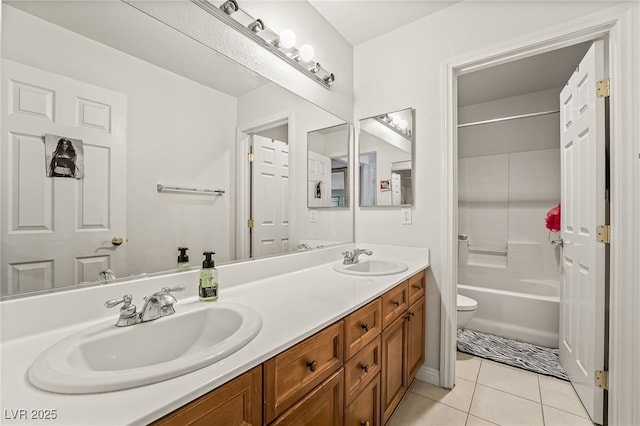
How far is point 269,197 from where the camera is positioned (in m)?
1.51

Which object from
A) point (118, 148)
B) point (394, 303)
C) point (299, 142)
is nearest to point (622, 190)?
point (394, 303)

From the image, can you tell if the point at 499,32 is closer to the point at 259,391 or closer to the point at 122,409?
the point at 259,391

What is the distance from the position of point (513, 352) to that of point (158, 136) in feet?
9.38

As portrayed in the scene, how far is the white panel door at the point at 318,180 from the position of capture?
1845 mm

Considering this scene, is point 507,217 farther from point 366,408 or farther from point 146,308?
point 146,308

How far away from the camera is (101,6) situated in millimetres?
900

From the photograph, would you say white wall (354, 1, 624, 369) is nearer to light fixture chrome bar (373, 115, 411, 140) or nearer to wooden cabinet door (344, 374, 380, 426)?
light fixture chrome bar (373, 115, 411, 140)

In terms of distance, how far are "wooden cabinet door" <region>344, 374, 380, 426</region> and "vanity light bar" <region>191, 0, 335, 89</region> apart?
1703mm

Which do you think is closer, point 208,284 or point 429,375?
point 208,284

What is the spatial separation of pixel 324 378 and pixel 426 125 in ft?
5.45

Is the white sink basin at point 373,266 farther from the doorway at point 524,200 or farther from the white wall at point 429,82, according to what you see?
the doorway at point 524,200

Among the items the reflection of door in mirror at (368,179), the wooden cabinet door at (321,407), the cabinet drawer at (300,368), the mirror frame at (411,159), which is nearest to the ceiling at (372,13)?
the mirror frame at (411,159)

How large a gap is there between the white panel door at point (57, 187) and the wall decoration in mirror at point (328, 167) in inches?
43.0

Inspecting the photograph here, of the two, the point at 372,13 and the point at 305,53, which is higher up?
the point at 372,13
